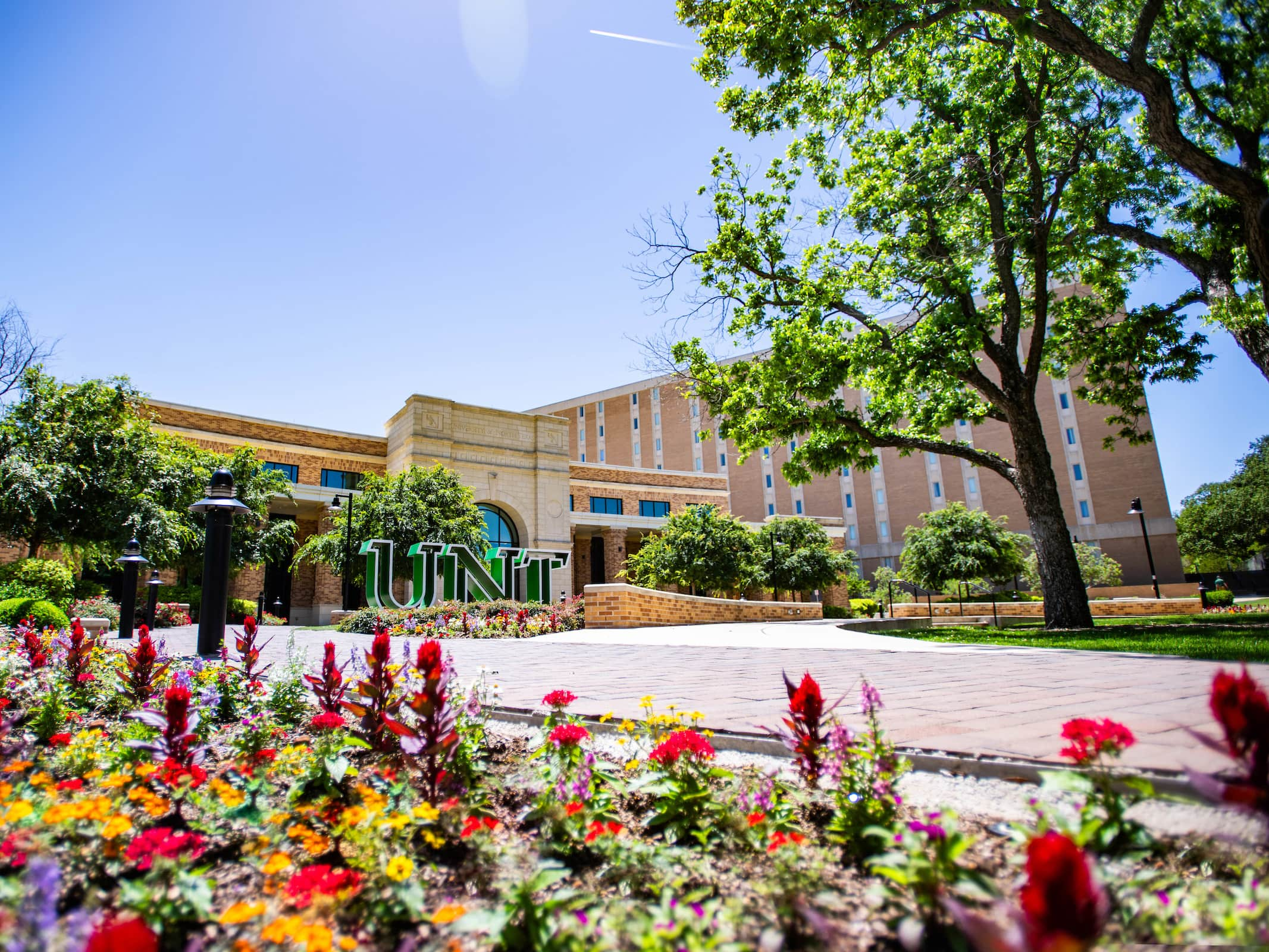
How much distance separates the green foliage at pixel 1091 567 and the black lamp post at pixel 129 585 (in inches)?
1404

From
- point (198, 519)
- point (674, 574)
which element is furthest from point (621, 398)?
point (198, 519)

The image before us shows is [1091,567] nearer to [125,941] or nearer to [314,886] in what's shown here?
[314,886]

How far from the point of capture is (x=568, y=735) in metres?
2.61

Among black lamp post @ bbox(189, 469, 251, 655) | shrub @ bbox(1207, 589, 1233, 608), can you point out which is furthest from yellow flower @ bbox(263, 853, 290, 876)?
shrub @ bbox(1207, 589, 1233, 608)

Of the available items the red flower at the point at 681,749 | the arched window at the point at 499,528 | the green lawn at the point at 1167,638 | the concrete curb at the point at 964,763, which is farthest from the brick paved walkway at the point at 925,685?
the arched window at the point at 499,528

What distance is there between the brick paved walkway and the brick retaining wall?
7297 millimetres

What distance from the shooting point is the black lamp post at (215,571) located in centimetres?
667

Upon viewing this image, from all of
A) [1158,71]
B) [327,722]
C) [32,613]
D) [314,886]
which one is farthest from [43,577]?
[1158,71]

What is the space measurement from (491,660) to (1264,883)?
7569mm

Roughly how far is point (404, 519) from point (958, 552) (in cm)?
2082

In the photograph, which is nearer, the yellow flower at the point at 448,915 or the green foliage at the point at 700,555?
the yellow flower at the point at 448,915

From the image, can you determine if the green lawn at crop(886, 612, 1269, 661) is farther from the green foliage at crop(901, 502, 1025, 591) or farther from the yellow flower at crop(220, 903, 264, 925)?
the green foliage at crop(901, 502, 1025, 591)

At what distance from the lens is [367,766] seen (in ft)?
10.2

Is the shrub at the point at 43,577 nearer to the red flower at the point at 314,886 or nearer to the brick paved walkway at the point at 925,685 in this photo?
the brick paved walkway at the point at 925,685
